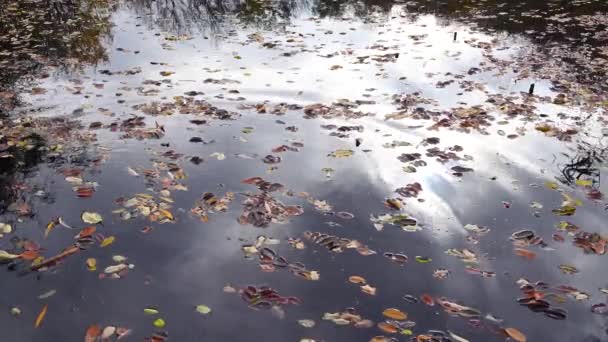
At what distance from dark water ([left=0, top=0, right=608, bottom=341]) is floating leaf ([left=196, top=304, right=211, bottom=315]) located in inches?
2.8

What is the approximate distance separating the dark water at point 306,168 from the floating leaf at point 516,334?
2.7 inches

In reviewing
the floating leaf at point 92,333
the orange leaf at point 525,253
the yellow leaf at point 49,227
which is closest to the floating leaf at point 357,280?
the orange leaf at point 525,253

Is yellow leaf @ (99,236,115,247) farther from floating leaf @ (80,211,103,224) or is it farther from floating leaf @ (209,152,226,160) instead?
floating leaf @ (209,152,226,160)

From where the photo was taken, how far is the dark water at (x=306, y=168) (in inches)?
165

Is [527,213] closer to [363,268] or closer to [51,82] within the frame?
[363,268]

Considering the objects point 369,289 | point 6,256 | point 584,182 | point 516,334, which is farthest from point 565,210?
point 6,256

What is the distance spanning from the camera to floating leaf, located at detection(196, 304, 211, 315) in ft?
13.6

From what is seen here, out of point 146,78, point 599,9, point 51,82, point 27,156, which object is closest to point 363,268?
point 27,156

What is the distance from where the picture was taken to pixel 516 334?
3.97m

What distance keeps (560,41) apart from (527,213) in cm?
786

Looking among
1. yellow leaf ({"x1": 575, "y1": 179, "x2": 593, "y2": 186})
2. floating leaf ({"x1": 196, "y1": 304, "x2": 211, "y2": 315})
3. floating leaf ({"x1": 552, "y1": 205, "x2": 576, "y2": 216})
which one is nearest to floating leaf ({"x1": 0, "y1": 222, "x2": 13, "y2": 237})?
floating leaf ({"x1": 196, "y1": 304, "x2": 211, "y2": 315})

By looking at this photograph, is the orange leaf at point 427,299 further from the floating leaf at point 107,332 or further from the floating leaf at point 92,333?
the floating leaf at point 92,333

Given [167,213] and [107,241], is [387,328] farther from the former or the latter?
[107,241]

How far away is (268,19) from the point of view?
13578mm
